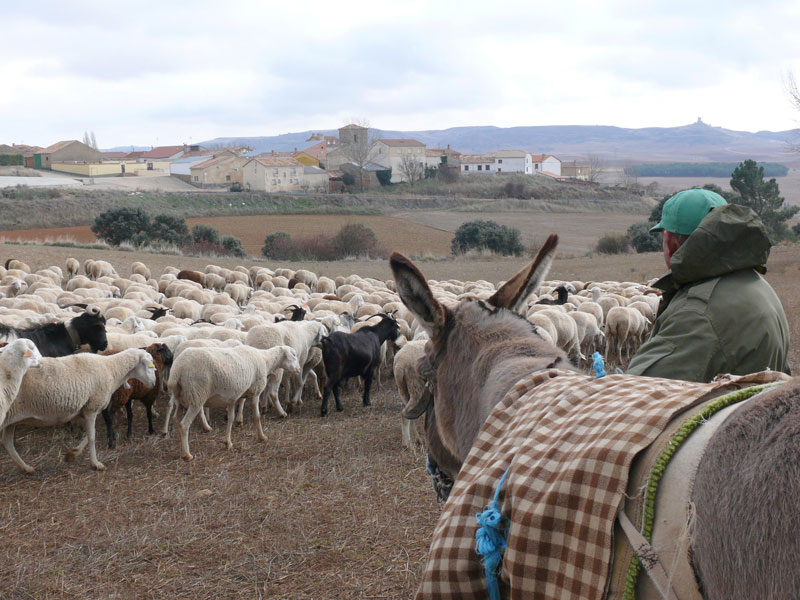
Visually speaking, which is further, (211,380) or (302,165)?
(302,165)

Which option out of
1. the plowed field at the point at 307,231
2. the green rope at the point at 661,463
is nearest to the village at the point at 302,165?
the plowed field at the point at 307,231

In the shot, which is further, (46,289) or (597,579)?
(46,289)

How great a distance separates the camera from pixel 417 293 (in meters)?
2.01

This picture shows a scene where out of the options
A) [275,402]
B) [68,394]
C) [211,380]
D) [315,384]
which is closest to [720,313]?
[211,380]

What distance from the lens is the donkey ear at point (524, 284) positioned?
218cm

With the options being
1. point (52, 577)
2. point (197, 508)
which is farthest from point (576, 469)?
point (197, 508)

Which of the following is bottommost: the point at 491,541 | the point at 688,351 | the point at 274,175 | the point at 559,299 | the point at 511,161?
the point at 559,299

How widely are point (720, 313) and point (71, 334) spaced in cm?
909

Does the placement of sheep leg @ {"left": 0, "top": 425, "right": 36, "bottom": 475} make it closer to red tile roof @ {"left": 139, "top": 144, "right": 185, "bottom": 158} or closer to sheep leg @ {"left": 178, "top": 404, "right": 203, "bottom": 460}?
sheep leg @ {"left": 178, "top": 404, "right": 203, "bottom": 460}

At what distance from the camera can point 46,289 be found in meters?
15.3

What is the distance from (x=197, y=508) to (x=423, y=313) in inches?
191

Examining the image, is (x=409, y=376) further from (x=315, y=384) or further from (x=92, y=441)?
(x=92, y=441)

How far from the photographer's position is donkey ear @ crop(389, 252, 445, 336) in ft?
6.36

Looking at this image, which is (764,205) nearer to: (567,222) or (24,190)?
(567,222)
